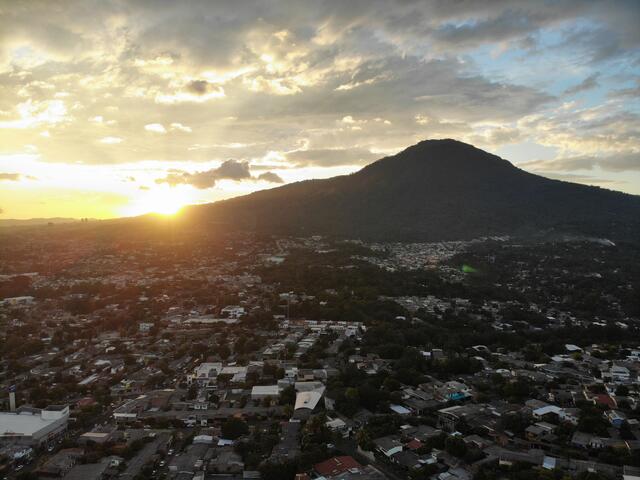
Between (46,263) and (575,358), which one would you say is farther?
(46,263)

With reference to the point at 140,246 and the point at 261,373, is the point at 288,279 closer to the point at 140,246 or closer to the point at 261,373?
the point at 261,373

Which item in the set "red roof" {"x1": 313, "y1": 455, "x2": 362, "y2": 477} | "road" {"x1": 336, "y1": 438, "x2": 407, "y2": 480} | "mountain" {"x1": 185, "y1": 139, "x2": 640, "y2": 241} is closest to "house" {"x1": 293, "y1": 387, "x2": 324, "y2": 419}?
"road" {"x1": 336, "y1": 438, "x2": 407, "y2": 480}

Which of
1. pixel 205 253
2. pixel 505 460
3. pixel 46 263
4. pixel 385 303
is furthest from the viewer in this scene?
pixel 205 253

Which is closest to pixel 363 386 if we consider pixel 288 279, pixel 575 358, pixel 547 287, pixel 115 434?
pixel 115 434

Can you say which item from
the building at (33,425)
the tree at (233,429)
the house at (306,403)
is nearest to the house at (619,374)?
the house at (306,403)

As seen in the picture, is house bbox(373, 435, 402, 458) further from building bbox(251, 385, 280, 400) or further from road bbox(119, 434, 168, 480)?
road bbox(119, 434, 168, 480)

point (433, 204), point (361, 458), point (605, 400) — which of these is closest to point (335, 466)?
point (361, 458)

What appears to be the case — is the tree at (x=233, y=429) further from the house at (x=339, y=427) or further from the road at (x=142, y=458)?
the house at (x=339, y=427)

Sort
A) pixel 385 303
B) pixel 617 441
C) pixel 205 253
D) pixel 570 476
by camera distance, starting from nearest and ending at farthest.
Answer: pixel 570 476
pixel 617 441
pixel 385 303
pixel 205 253
